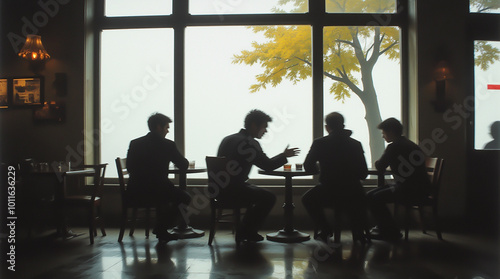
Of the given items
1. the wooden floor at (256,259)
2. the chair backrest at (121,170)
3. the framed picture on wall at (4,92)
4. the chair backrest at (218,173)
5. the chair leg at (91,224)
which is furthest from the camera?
the framed picture on wall at (4,92)

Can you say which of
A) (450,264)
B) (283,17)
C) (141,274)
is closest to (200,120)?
(283,17)

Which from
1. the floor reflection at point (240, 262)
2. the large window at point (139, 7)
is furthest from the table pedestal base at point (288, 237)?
the large window at point (139, 7)

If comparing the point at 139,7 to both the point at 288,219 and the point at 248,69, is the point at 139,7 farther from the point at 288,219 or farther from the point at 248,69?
the point at 288,219

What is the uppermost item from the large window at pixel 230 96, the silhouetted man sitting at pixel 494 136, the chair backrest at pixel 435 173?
the large window at pixel 230 96

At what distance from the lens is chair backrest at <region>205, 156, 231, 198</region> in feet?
11.3

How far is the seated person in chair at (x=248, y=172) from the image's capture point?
349 centimetres

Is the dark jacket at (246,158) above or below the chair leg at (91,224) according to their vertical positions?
above

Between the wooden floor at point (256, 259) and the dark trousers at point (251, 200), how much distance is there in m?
0.23

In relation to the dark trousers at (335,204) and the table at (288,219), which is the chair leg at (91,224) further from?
the dark trousers at (335,204)

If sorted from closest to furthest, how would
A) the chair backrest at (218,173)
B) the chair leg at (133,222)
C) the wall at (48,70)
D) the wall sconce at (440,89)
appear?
the chair backrest at (218,173)
the chair leg at (133,222)
the wall sconce at (440,89)
the wall at (48,70)

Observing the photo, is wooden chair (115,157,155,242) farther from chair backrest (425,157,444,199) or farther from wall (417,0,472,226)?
wall (417,0,472,226)

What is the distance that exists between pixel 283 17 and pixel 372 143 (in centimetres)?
207

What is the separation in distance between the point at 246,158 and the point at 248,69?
1858mm

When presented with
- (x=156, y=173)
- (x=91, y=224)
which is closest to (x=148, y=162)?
(x=156, y=173)
